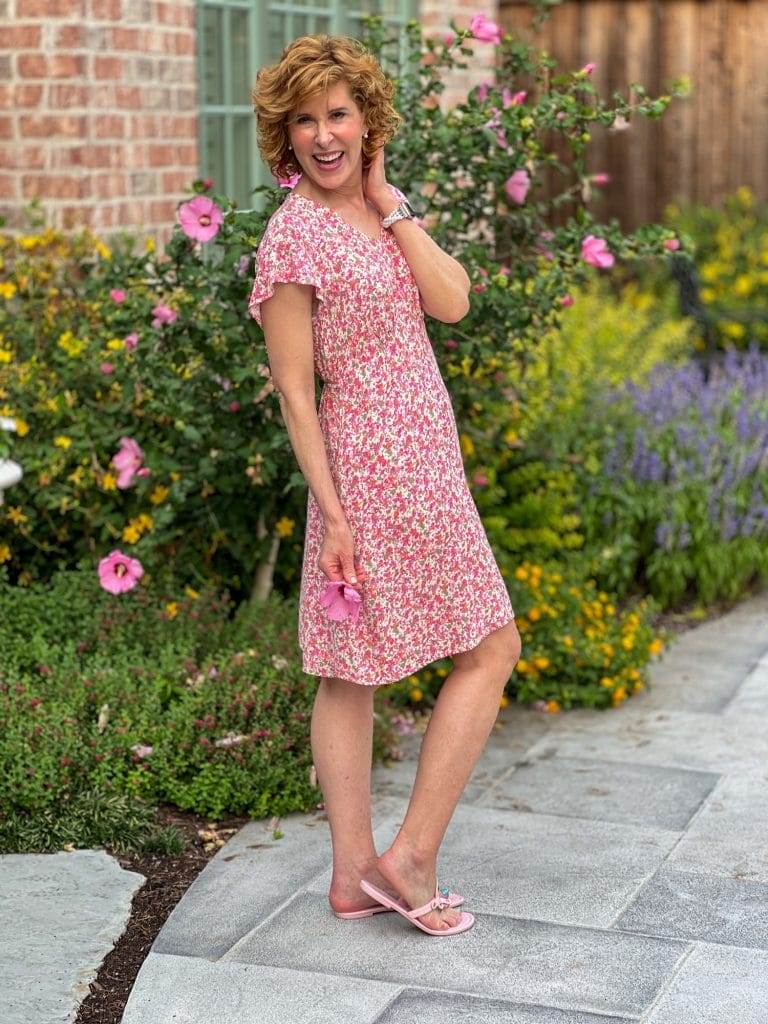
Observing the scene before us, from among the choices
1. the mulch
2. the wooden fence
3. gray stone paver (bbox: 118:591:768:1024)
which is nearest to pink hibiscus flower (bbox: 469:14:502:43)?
gray stone paver (bbox: 118:591:768:1024)

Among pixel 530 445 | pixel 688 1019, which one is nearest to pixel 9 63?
pixel 530 445

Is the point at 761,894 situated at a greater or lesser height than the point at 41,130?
lesser

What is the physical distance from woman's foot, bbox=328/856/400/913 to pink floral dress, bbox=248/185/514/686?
44 centimetres

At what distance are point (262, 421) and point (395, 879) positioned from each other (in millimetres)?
1815

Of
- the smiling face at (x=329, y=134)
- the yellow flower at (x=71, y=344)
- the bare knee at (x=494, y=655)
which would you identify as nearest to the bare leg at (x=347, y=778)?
the bare knee at (x=494, y=655)

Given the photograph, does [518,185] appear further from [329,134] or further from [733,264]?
[733,264]

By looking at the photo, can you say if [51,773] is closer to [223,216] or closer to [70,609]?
[70,609]

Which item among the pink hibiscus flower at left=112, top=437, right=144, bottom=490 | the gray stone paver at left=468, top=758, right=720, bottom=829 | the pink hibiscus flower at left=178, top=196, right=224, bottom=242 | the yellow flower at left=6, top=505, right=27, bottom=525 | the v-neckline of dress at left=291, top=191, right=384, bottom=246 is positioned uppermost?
the pink hibiscus flower at left=178, top=196, right=224, bottom=242

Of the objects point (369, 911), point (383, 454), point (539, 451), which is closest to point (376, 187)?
point (383, 454)

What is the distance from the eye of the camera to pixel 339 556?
10.5ft

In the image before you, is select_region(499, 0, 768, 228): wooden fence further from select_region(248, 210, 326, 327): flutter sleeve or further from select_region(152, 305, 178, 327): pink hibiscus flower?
select_region(248, 210, 326, 327): flutter sleeve

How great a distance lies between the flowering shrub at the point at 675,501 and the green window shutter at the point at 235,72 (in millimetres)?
1704

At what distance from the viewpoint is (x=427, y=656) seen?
10.8ft

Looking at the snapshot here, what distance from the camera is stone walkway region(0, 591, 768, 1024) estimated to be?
3072 mm
